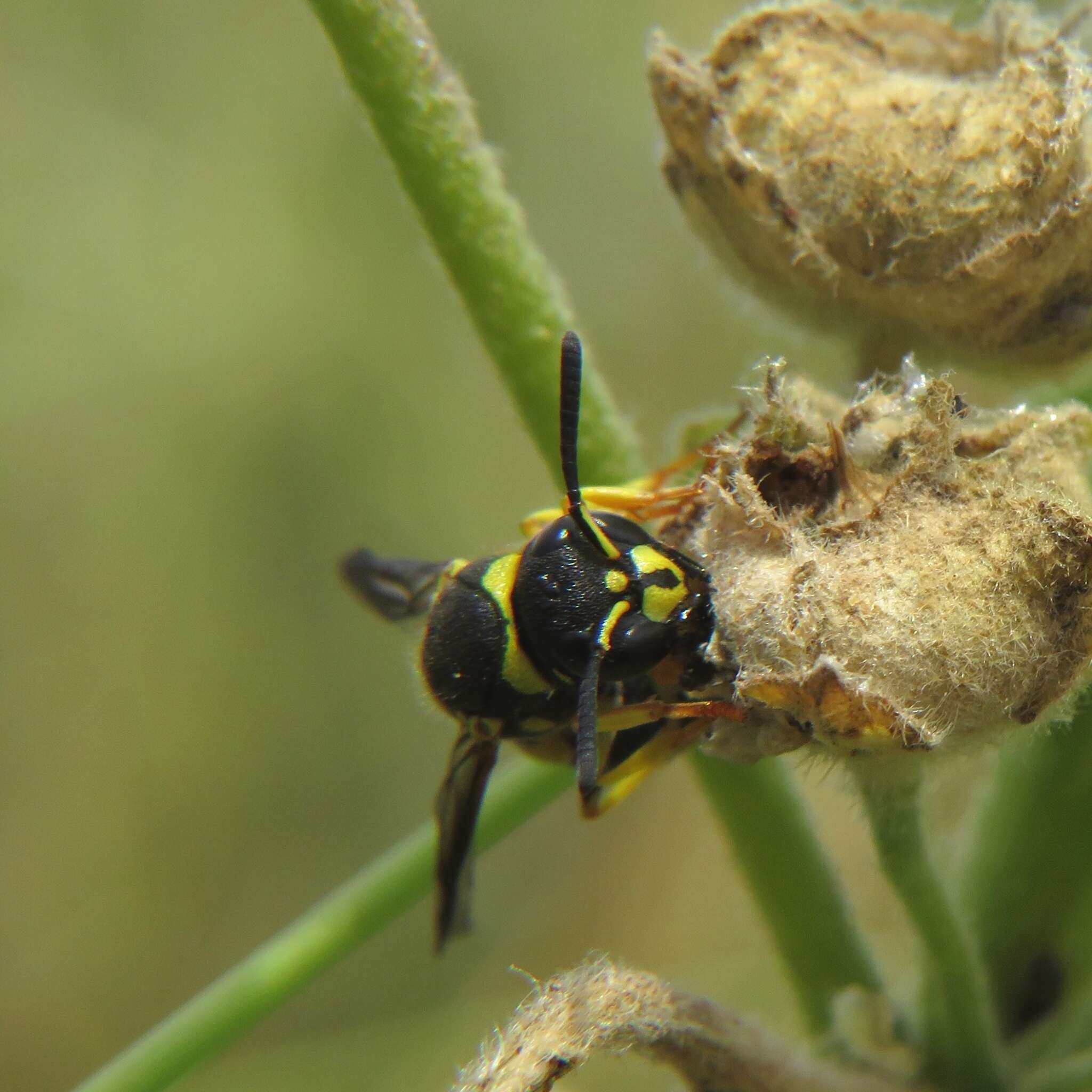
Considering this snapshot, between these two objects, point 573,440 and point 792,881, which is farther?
point 792,881

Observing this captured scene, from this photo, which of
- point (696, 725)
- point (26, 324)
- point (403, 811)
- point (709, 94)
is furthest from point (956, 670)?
point (403, 811)

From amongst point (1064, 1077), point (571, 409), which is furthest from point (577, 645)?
point (1064, 1077)

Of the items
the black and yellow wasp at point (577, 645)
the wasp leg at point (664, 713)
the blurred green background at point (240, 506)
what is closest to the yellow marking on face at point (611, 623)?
the black and yellow wasp at point (577, 645)

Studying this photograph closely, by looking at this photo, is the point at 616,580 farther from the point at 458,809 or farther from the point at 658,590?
the point at 458,809

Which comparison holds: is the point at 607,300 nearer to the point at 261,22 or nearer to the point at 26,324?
the point at 261,22

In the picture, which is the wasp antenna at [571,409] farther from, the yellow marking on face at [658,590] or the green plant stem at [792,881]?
the green plant stem at [792,881]

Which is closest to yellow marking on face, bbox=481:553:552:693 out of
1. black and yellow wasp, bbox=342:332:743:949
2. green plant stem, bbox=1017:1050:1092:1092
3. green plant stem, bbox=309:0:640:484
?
black and yellow wasp, bbox=342:332:743:949
